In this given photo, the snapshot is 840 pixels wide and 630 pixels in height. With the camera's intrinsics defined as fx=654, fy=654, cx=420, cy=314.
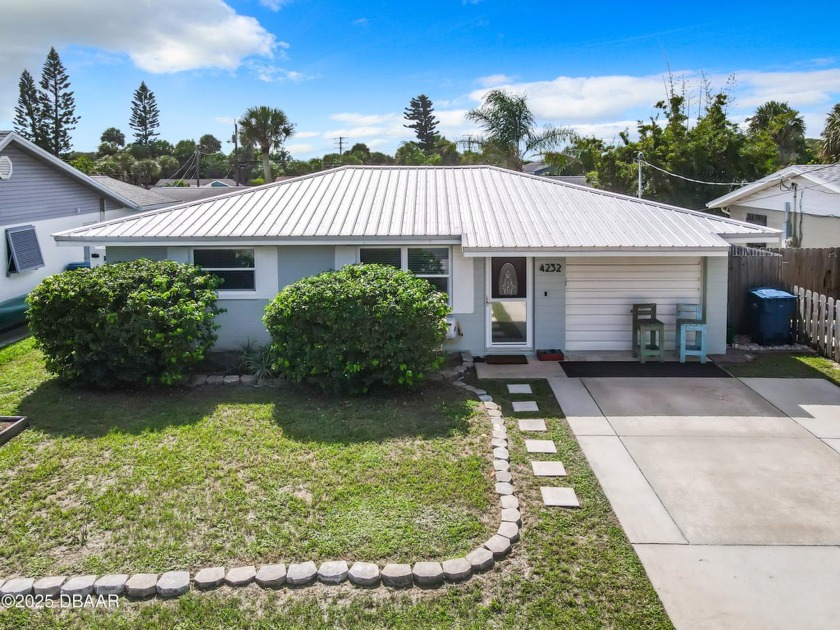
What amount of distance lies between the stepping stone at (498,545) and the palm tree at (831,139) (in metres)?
26.5

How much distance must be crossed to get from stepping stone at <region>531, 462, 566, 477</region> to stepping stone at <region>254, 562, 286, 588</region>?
300 cm

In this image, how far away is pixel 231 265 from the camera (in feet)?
38.7

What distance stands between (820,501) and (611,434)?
2381 mm

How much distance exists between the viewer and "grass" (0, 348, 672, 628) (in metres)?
4.84

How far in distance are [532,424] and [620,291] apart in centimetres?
→ 455

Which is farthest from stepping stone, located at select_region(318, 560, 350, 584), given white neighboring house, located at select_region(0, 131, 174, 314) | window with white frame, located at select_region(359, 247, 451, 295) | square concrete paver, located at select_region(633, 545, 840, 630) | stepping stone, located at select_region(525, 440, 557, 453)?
white neighboring house, located at select_region(0, 131, 174, 314)

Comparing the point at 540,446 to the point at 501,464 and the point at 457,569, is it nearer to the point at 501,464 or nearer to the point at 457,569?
the point at 501,464

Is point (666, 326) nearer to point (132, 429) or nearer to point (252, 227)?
point (252, 227)

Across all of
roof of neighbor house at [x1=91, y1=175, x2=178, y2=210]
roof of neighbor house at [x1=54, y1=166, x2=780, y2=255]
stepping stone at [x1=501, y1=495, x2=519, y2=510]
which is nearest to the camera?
stepping stone at [x1=501, y1=495, x2=519, y2=510]

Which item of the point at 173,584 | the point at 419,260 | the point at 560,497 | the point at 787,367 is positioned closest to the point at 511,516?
the point at 560,497

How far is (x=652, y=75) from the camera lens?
101ft

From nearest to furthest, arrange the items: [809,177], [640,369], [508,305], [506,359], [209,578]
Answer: [209,578] < [640,369] < [506,359] < [508,305] < [809,177]

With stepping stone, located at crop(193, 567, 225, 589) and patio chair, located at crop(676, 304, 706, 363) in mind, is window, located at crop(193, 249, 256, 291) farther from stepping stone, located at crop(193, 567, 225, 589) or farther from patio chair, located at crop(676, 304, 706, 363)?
patio chair, located at crop(676, 304, 706, 363)

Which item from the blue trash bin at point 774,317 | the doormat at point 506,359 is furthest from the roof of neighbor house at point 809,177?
the doormat at point 506,359
